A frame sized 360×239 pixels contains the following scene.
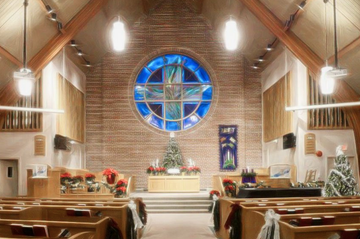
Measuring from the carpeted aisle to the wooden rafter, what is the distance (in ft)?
16.5

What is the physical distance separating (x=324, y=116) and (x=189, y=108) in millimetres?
6651

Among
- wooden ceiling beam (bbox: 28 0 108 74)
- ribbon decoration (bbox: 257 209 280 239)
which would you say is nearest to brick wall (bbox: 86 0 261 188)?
wooden ceiling beam (bbox: 28 0 108 74)

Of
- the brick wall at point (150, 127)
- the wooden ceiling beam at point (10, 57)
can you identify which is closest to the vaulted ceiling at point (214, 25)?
the wooden ceiling beam at point (10, 57)

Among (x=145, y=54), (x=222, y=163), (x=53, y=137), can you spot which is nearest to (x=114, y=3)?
(x=145, y=54)

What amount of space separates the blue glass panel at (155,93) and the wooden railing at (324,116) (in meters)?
7.10

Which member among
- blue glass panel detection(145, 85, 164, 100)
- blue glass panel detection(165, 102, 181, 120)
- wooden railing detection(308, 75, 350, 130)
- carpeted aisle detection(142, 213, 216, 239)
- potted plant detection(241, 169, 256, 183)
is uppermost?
blue glass panel detection(145, 85, 164, 100)

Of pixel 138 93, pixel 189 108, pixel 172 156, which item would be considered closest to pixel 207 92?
pixel 189 108

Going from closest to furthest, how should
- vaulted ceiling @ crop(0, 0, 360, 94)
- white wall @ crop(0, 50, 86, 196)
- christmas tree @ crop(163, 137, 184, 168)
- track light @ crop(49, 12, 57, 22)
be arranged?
vaulted ceiling @ crop(0, 0, 360, 94)
track light @ crop(49, 12, 57, 22)
white wall @ crop(0, 50, 86, 196)
christmas tree @ crop(163, 137, 184, 168)

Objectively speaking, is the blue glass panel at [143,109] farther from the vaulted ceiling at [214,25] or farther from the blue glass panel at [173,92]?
the vaulted ceiling at [214,25]

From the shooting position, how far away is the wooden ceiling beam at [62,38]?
44.7 ft

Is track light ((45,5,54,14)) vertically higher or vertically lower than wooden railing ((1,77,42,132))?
higher

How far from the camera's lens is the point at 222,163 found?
19.1m

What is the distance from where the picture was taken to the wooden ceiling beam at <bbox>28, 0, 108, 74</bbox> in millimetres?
13609

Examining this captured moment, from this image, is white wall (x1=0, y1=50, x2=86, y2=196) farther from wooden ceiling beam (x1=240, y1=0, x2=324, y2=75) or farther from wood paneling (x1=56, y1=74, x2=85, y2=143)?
wooden ceiling beam (x1=240, y1=0, x2=324, y2=75)
